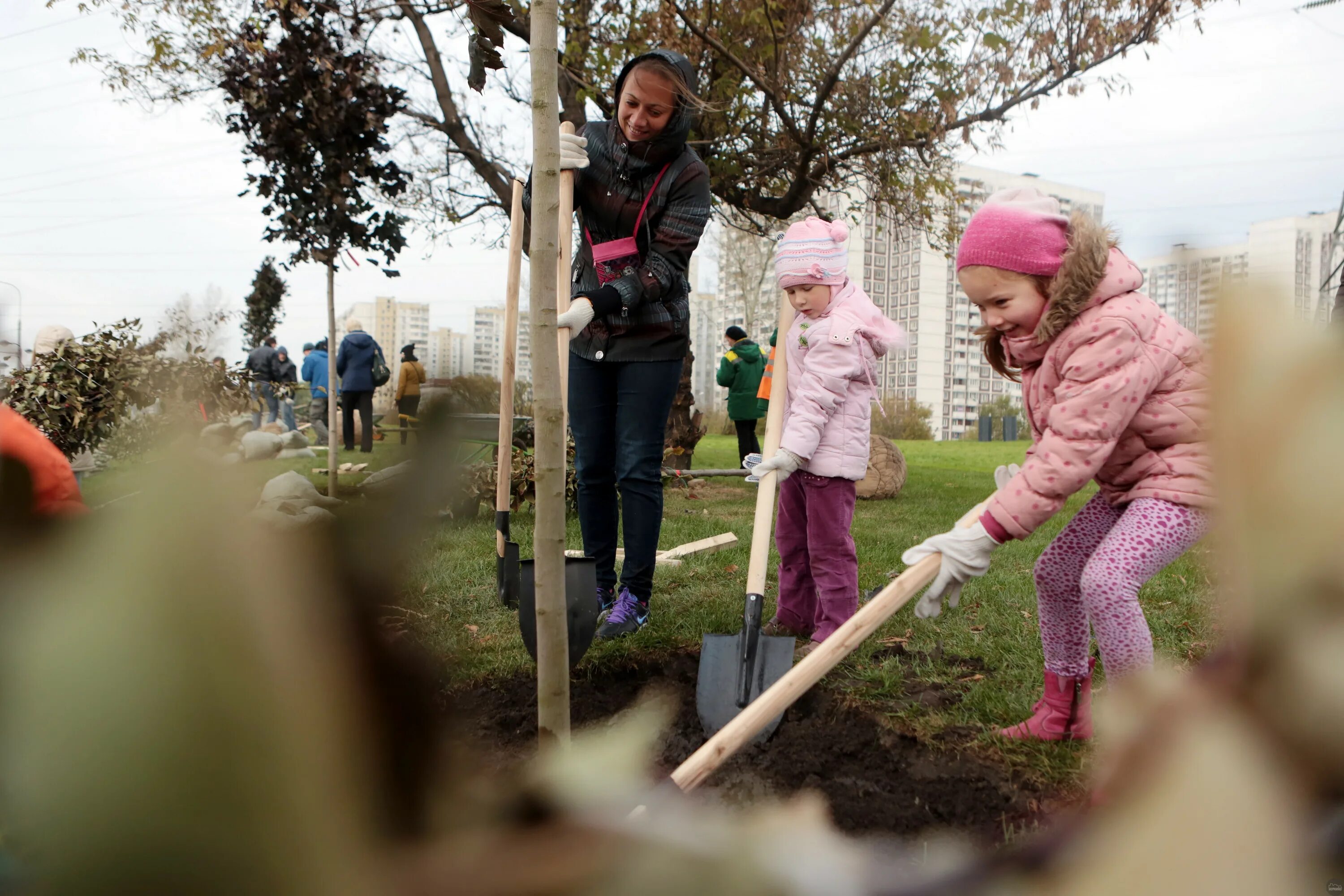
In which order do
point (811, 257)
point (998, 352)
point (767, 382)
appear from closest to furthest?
1. point (998, 352)
2. point (811, 257)
3. point (767, 382)

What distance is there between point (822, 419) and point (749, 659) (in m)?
0.99

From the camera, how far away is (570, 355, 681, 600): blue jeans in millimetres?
3119

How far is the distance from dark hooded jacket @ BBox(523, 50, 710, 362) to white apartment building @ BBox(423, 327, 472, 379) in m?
2.70

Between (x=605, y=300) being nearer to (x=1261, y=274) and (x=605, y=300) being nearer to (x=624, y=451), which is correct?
(x=624, y=451)

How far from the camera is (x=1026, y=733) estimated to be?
2.36 meters

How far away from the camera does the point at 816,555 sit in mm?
3266

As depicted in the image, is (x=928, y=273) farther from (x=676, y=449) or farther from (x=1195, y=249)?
(x=1195, y=249)

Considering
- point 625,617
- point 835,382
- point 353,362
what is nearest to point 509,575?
point 625,617

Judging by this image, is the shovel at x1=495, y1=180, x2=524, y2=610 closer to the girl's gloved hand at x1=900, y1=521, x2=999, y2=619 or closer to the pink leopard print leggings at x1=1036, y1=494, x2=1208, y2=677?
the girl's gloved hand at x1=900, y1=521, x2=999, y2=619

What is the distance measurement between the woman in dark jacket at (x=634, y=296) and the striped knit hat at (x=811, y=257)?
381mm

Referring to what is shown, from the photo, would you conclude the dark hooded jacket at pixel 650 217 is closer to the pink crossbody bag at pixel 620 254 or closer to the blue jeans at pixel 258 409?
the pink crossbody bag at pixel 620 254

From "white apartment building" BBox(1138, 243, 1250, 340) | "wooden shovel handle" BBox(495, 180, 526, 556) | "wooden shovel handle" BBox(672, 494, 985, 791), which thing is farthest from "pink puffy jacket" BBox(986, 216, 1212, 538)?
"white apartment building" BBox(1138, 243, 1250, 340)

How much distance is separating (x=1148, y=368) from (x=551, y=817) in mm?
2165

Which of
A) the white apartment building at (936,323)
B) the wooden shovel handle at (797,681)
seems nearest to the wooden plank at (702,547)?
the wooden shovel handle at (797,681)
